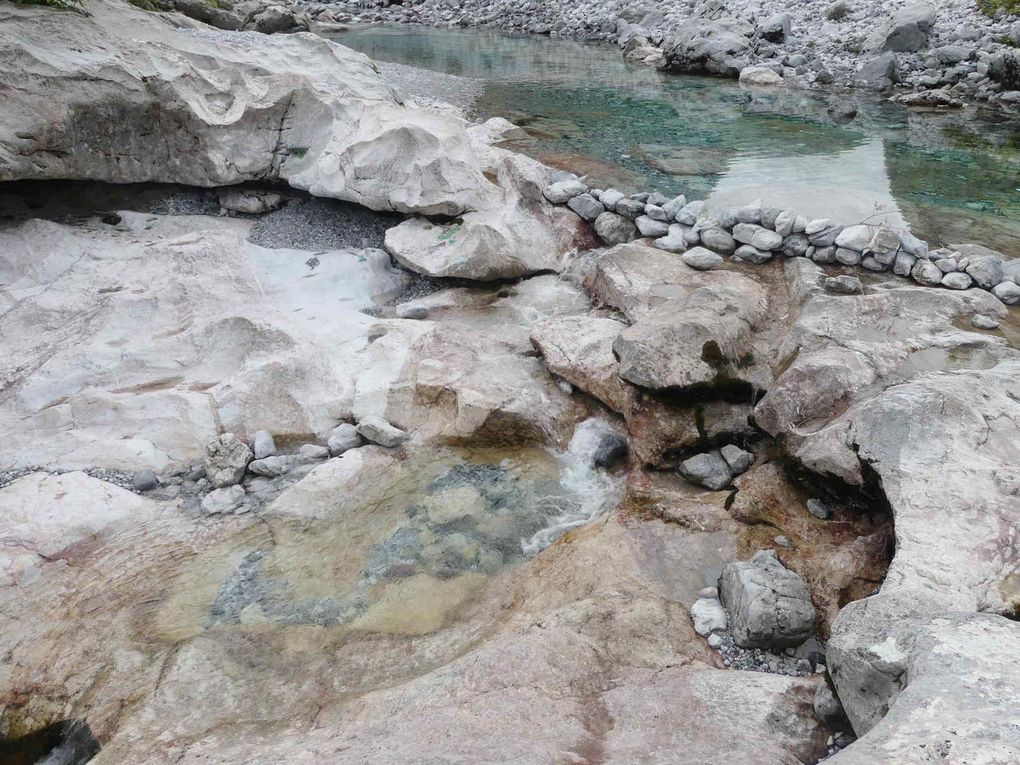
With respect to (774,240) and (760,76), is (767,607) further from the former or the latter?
(760,76)

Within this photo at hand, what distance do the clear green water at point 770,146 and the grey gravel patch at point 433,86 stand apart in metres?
0.48

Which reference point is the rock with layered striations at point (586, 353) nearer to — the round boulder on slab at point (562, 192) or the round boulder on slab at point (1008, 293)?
the round boulder on slab at point (562, 192)

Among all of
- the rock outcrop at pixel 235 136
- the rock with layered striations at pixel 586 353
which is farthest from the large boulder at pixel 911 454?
the rock outcrop at pixel 235 136

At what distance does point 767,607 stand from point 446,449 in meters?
3.34

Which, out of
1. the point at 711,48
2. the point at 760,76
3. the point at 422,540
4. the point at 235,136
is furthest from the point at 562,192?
the point at 711,48

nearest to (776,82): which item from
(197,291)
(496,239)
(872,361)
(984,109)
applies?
(984,109)

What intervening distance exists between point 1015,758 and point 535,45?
29.3m

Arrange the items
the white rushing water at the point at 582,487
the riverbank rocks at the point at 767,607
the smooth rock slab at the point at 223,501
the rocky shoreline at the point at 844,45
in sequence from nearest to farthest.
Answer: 1. the riverbank rocks at the point at 767,607
2. the white rushing water at the point at 582,487
3. the smooth rock slab at the point at 223,501
4. the rocky shoreline at the point at 844,45

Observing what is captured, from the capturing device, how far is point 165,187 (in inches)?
377

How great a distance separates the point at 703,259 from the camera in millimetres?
8398

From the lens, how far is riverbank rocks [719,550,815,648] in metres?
4.53

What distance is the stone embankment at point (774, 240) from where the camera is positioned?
7555mm

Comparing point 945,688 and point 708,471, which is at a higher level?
point 945,688

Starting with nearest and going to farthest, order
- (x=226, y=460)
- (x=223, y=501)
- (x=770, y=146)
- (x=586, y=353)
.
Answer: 1. (x=223, y=501)
2. (x=226, y=460)
3. (x=586, y=353)
4. (x=770, y=146)
